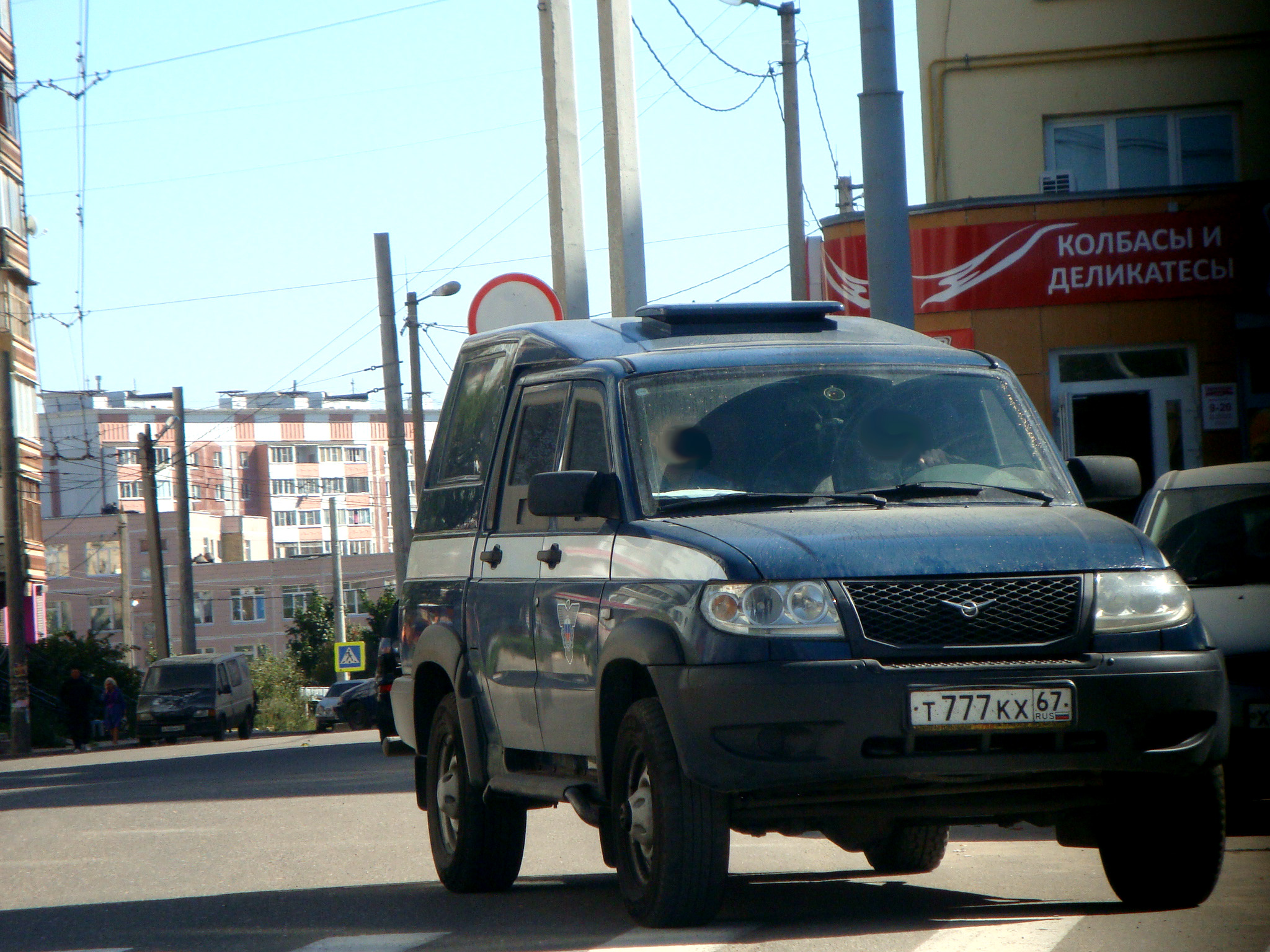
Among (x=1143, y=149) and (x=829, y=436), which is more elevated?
(x=1143, y=149)

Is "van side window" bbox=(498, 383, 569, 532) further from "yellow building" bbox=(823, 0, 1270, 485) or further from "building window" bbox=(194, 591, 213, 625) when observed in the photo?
"building window" bbox=(194, 591, 213, 625)

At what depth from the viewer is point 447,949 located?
675cm

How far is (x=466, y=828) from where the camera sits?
27.8 ft

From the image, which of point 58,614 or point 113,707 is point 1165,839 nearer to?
point 113,707

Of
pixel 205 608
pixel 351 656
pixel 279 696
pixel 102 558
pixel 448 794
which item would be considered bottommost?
pixel 279 696

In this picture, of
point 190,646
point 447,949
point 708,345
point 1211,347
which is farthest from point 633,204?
point 190,646

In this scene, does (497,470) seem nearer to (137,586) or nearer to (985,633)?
(985,633)

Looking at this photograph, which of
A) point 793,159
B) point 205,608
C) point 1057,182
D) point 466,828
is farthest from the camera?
point 205,608

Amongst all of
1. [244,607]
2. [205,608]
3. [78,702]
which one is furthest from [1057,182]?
[205,608]

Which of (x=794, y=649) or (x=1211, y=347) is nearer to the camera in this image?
(x=794, y=649)

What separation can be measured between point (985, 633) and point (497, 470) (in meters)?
2.69

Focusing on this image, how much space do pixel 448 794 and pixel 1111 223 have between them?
14.4m

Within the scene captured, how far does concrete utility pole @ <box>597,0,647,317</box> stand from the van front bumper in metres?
12.7

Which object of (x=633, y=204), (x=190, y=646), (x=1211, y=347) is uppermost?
(x=633, y=204)
